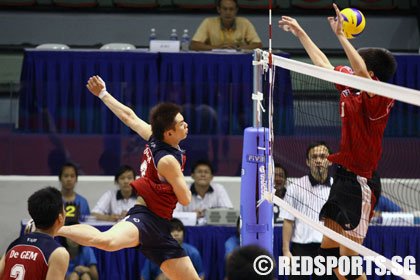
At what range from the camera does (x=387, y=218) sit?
8477 mm

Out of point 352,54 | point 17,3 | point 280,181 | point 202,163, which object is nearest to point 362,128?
point 352,54

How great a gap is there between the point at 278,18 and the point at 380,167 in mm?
6771

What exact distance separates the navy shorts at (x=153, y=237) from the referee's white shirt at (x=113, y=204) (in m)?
3.78

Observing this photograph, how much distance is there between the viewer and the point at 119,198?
9383mm

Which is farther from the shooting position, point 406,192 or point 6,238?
point 6,238

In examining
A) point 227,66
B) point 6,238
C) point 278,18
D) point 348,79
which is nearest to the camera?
point 348,79

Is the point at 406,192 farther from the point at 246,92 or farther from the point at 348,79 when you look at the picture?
the point at 348,79

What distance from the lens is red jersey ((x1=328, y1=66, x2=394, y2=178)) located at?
5.27m

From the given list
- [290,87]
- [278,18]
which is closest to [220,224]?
[290,87]

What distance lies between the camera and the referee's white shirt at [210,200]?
9.44 m

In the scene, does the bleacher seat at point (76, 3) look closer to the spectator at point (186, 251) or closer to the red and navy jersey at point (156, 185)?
the spectator at point (186, 251)

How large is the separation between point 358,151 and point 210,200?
430 centimetres

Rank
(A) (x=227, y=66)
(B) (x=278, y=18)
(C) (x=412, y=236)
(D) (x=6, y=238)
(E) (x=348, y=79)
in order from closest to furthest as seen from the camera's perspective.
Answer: (E) (x=348, y=79) < (C) (x=412, y=236) < (D) (x=6, y=238) < (A) (x=227, y=66) < (B) (x=278, y=18)

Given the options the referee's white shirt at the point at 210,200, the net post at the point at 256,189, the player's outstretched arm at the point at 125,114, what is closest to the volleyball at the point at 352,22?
the net post at the point at 256,189
